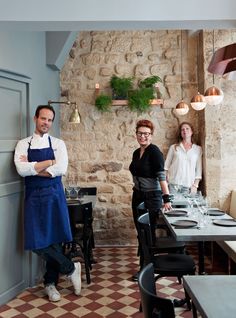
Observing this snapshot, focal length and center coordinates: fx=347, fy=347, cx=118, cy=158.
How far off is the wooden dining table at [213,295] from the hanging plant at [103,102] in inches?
128

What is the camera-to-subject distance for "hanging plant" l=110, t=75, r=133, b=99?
458cm

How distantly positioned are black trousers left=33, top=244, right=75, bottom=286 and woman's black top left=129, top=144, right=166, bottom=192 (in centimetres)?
102

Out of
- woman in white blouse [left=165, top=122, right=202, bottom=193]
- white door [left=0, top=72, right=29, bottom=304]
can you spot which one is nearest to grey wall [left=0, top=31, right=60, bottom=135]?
white door [left=0, top=72, right=29, bottom=304]

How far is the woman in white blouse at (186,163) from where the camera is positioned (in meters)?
4.42

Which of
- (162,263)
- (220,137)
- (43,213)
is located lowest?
(162,263)

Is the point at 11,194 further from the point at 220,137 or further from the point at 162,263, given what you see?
the point at 220,137

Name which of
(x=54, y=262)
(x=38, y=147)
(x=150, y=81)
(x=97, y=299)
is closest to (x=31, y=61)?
(x=38, y=147)

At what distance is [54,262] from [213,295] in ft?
6.52

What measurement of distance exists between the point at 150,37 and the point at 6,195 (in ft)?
9.66

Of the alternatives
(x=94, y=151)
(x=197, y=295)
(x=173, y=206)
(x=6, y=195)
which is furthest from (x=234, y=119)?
(x=197, y=295)

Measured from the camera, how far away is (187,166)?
4.43 meters

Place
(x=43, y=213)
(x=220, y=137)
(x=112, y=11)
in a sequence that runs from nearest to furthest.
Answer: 1. (x=112, y=11)
2. (x=43, y=213)
3. (x=220, y=137)

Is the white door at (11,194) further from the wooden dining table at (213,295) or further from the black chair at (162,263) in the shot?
the wooden dining table at (213,295)

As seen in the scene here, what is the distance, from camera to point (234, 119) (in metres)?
4.25
